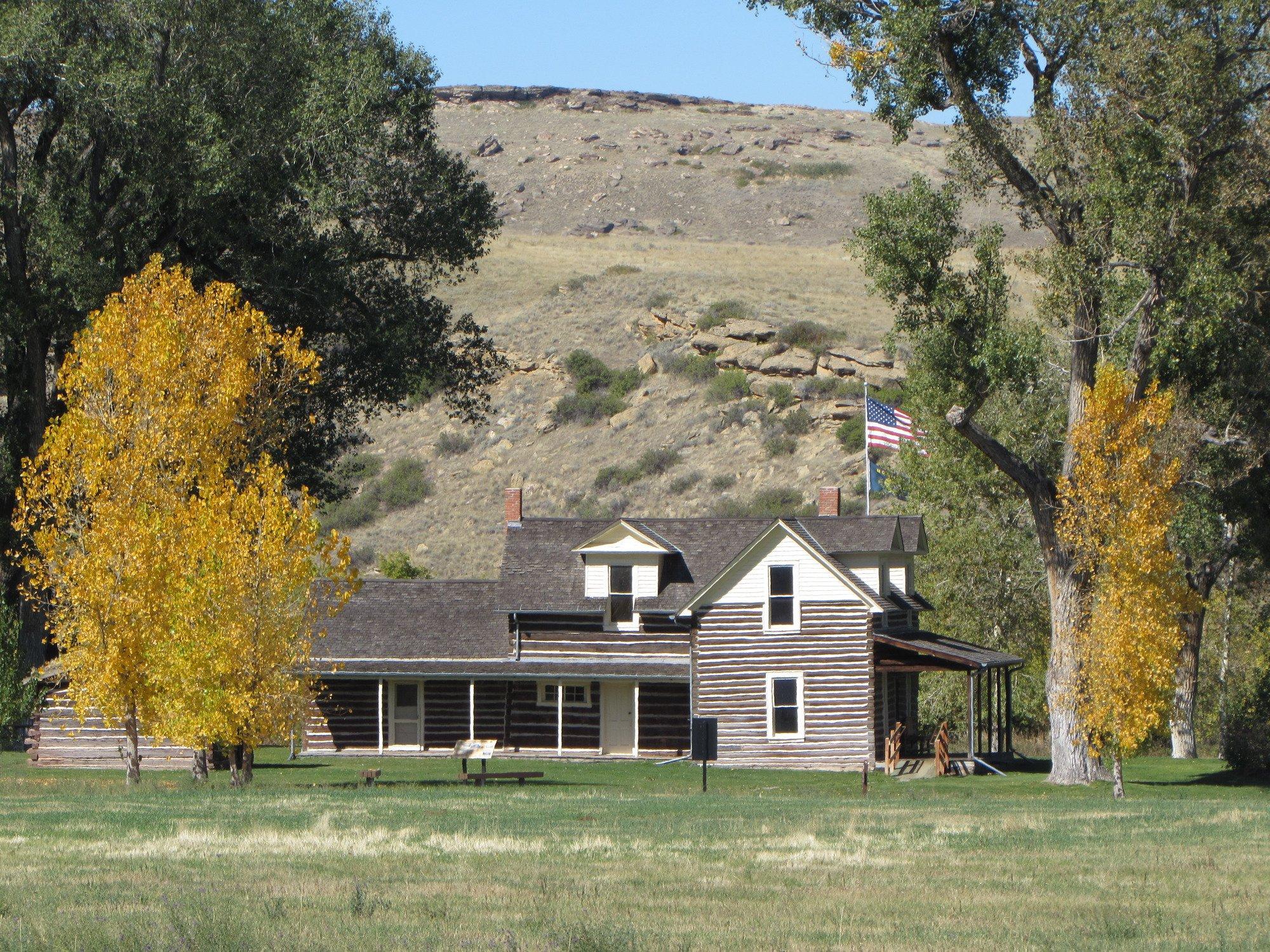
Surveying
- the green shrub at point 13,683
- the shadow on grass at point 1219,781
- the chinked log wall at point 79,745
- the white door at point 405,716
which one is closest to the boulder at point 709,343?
the white door at point 405,716

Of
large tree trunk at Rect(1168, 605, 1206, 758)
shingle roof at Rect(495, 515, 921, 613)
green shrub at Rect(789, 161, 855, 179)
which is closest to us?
large tree trunk at Rect(1168, 605, 1206, 758)

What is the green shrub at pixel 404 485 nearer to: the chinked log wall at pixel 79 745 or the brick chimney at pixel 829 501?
the brick chimney at pixel 829 501

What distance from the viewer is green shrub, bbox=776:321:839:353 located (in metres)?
86.0

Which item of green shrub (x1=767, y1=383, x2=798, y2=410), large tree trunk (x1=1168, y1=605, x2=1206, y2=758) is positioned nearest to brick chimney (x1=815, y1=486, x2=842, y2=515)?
large tree trunk (x1=1168, y1=605, x2=1206, y2=758)

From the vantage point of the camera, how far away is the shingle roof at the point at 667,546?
145 feet

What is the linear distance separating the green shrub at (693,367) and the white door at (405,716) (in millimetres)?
42397

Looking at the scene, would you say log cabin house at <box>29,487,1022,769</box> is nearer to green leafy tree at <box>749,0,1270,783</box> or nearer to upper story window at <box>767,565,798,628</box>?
upper story window at <box>767,565,798,628</box>

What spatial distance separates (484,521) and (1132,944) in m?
68.2

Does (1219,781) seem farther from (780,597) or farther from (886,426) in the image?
(886,426)

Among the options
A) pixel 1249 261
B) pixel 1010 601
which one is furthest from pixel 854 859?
pixel 1010 601

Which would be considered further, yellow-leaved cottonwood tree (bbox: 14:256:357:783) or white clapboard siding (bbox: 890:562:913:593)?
white clapboard siding (bbox: 890:562:913:593)

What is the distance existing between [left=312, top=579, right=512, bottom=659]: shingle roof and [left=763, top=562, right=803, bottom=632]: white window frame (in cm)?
747

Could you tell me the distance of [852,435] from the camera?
255 ft

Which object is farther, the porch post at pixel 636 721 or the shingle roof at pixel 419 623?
the shingle roof at pixel 419 623
